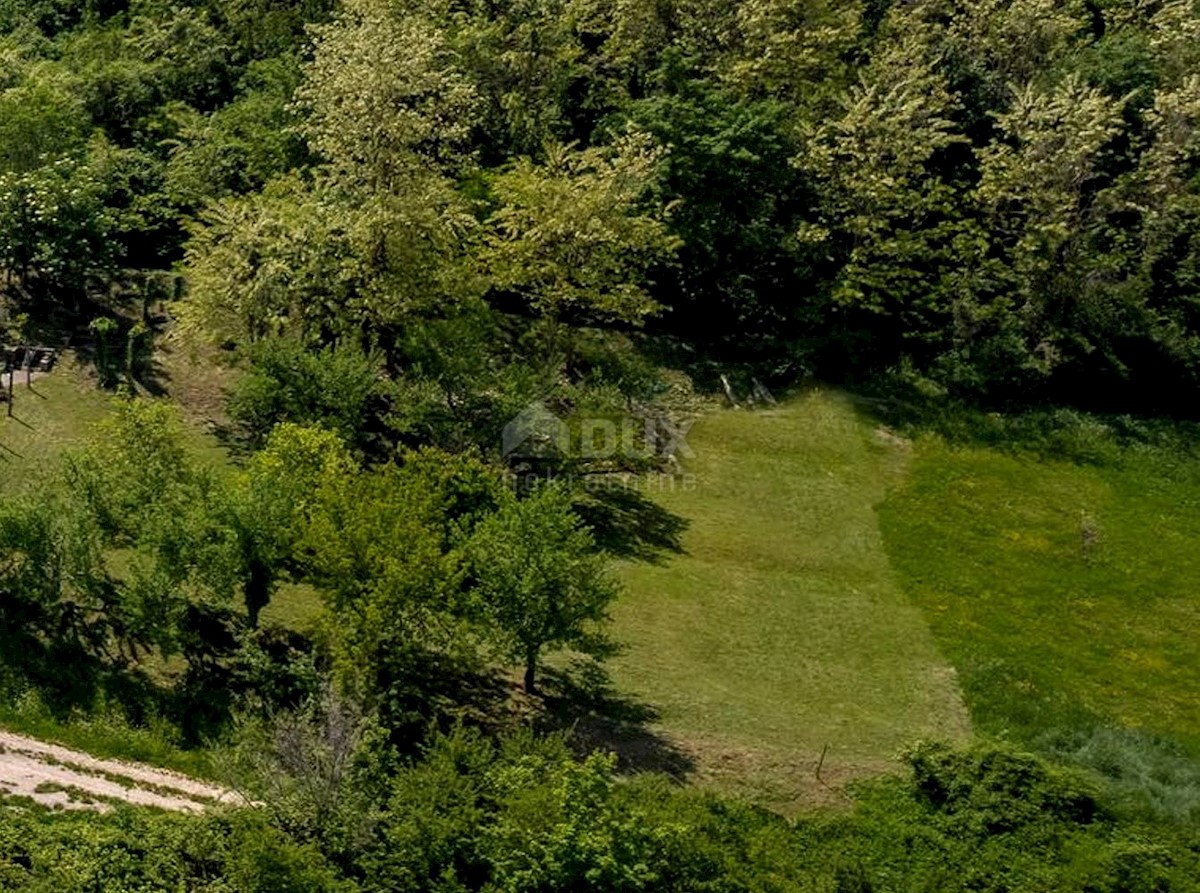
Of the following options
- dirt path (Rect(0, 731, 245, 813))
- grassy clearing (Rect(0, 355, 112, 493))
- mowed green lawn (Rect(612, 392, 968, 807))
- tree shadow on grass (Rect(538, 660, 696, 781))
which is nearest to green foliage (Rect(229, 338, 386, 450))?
grassy clearing (Rect(0, 355, 112, 493))

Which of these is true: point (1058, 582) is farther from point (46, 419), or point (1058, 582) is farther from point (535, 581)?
point (46, 419)

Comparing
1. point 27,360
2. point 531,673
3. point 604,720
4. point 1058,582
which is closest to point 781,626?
point 604,720

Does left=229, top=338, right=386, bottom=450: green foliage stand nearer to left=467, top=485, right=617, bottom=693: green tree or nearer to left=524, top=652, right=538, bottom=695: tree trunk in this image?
left=467, top=485, right=617, bottom=693: green tree

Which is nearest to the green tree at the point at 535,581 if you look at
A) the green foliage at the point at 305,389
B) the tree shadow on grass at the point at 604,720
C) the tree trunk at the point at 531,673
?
the tree trunk at the point at 531,673

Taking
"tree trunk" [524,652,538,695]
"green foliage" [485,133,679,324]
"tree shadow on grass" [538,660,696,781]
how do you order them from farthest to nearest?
"green foliage" [485,133,679,324] → "tree trunk" [524,652,538,695] → "tree shadow on grass" [538,660,696,781]

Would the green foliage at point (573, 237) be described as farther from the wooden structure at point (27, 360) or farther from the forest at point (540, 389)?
the wooden structure at point (27, 360)

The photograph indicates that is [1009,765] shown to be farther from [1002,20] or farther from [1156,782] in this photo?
[1002,20]
